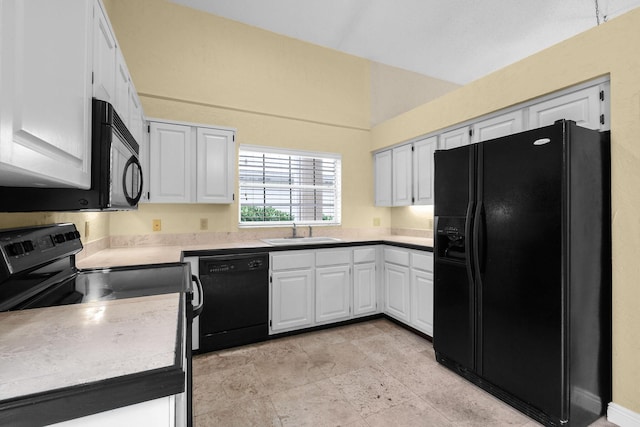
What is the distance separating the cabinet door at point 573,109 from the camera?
2.01 m

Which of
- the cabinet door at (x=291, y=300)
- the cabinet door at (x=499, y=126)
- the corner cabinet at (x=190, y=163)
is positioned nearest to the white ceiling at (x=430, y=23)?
the cabinet door at (x=499, y=126)

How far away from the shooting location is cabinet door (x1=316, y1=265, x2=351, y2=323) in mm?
3199

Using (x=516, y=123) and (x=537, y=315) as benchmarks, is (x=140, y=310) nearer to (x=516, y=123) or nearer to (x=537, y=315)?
(x=537, y=315)

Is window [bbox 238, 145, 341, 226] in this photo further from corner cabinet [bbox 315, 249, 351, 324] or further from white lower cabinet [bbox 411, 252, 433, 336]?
white lower cabinet [bbox 411, 252, 433, 336]

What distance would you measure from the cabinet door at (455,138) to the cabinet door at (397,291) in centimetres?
131

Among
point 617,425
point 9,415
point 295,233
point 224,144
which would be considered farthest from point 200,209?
point 617,425

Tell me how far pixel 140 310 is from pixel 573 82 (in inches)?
110

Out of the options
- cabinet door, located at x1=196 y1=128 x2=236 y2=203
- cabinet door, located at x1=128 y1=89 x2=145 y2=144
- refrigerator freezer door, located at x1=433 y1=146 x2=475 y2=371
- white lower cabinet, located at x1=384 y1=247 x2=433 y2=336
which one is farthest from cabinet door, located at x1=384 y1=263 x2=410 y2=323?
cabinet door, located at x1=128 y1=89 x2=145 y2=144

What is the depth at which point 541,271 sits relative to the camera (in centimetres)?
182

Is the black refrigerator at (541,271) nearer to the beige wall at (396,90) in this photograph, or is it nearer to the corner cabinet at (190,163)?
the corner cabinet at (190,163)

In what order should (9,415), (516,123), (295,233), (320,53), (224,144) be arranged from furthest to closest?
1. (320,53)
2. (295,233)
3. (224,144)
4. (516,123)
5. (9,415)

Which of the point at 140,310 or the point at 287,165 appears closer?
the point at 140,310

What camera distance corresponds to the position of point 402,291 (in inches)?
127

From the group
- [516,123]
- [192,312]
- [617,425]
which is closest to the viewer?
[192,312]
